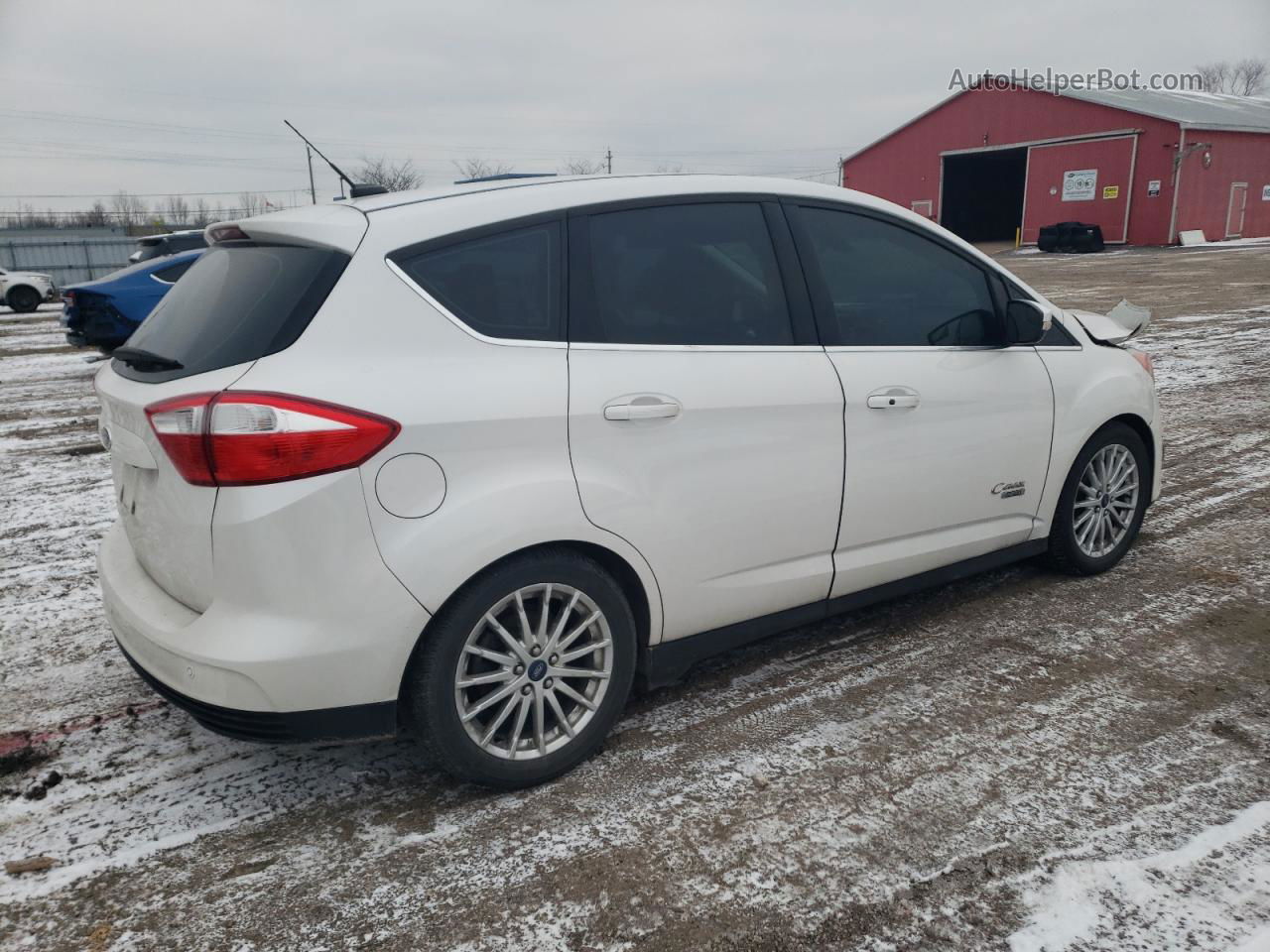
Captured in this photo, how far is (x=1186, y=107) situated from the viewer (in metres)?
39.9

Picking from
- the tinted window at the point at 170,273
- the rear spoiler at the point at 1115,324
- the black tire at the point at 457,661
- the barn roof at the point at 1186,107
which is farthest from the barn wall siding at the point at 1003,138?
the black tire at the point at 457,661

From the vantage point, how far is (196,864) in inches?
101

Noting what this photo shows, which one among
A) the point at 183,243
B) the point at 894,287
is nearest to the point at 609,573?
the point at 894,287

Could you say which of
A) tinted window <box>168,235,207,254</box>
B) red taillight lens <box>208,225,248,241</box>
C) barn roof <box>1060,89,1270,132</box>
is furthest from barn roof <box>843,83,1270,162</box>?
red taillight lens <box>208,225,248,241</box>

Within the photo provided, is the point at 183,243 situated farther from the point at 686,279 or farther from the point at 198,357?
the point at 686,279

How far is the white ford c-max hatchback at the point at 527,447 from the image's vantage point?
2.43 metres

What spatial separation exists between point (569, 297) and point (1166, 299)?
16.8 meters

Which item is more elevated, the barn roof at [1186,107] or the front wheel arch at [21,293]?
the barn roof at [1186,107]

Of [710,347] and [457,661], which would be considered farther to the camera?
[710,347]

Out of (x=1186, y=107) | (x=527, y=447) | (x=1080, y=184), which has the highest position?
(x=1186, y=107)

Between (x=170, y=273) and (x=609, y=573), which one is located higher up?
(x=170, y=273)

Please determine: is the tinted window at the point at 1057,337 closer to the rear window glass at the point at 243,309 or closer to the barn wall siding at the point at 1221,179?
the rear window glass at the point at 243,309

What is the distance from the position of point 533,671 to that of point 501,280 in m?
1.17

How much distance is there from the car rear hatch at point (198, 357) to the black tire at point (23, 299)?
2443 centimetres
